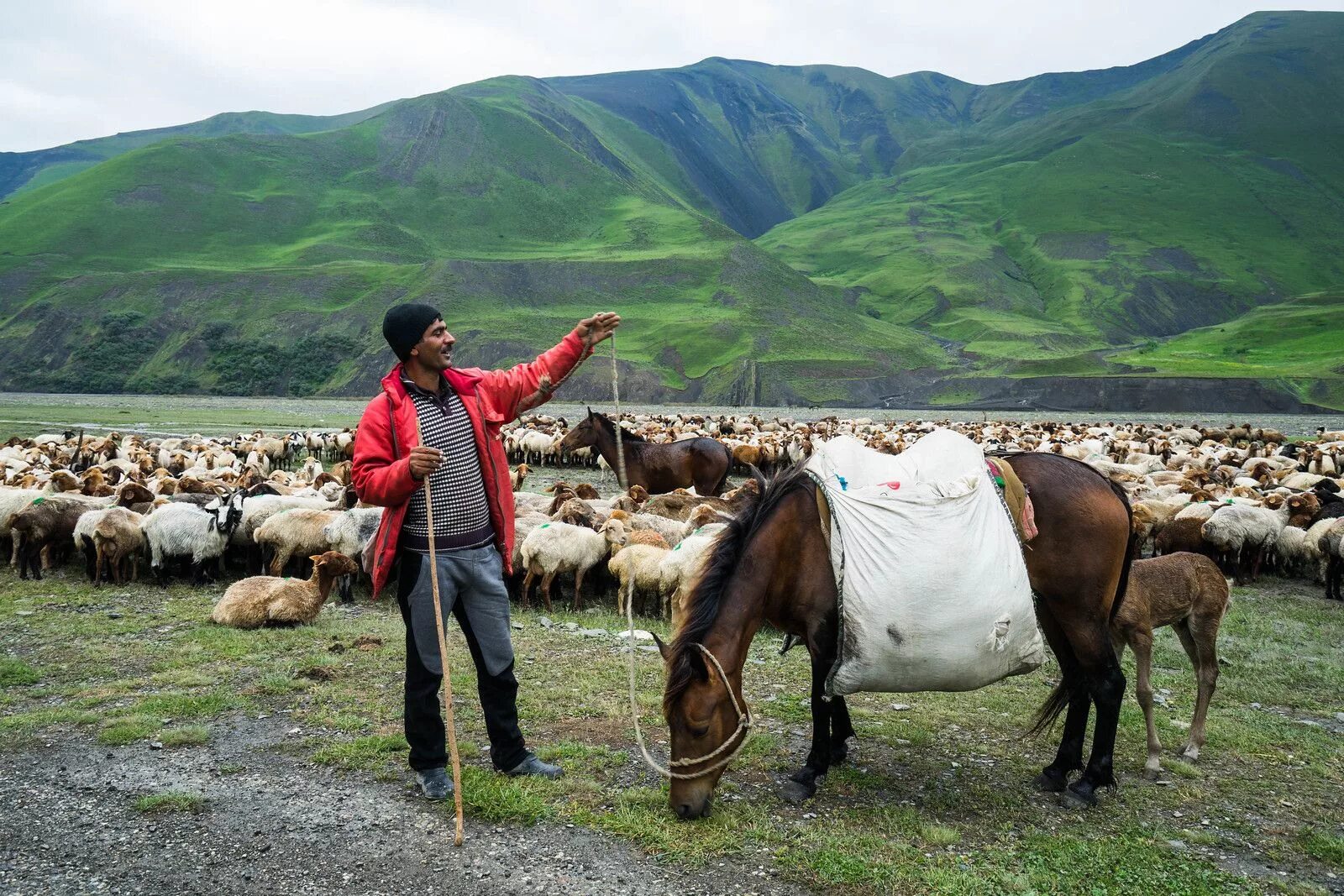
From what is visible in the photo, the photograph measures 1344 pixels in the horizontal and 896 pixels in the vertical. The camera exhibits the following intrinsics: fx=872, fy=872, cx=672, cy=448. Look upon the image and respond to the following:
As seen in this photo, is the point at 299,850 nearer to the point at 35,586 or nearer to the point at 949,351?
the point at 35,586

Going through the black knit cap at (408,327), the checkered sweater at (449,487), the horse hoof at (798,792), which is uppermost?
the black knit cap at (408,327)

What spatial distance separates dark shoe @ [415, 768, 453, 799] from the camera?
16.4ft

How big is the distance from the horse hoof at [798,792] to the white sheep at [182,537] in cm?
875

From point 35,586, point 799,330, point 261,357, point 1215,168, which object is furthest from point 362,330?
point 1215,168

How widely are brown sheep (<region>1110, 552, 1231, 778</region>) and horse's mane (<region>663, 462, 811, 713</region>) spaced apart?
2.64 meters

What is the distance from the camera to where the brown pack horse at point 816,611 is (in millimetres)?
4730

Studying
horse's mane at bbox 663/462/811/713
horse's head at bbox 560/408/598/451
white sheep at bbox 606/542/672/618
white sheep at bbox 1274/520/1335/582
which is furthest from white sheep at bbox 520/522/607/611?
white sheep at bbox 1274/520/1335/582

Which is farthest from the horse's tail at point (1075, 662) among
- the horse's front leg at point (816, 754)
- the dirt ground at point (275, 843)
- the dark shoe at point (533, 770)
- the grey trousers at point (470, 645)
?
the grey trousers at point (470, 645)

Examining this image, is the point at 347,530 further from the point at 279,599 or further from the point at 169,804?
the point at 169,804

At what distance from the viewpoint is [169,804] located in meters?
4.80

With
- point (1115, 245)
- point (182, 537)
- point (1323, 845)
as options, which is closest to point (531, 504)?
point (182, 537)

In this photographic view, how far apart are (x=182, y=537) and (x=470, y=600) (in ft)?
25.2

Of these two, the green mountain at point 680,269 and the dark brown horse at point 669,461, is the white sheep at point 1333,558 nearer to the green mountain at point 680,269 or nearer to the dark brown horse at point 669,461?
the dark brown horse at point 669,461

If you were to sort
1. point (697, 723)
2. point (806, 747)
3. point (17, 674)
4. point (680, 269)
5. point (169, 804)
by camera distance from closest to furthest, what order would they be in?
point (697, 723), point (169, 804), point (806, 747), point (17, 674), point (680, 269)
